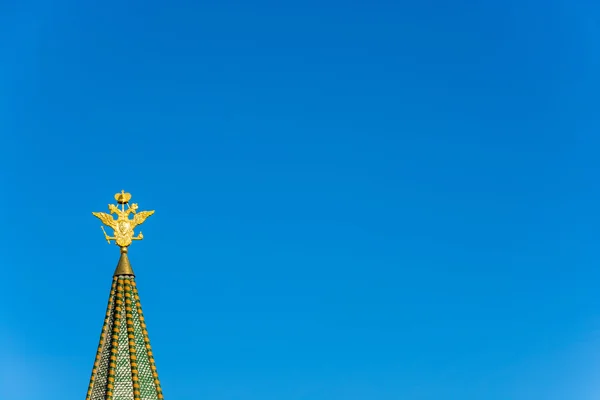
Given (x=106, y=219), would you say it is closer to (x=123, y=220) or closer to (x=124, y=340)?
(x=123, y=220)

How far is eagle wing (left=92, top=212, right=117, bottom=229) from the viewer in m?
33.6

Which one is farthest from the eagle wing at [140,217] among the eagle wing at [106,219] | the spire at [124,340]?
the eagle wing at [106,219]

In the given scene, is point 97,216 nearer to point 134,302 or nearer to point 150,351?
point 134,302

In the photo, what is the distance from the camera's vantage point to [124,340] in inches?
1258

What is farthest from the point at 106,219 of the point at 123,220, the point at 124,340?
the point at 124,340

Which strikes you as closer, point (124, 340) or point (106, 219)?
point (124, 340)

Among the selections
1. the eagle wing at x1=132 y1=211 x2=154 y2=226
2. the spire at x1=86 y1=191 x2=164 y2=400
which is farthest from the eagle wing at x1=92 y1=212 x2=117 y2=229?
the eagle wing at x1=132 y1=211 x2=154 y2=226

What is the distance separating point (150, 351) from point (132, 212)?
5.80 meters

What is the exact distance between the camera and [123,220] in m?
33.8

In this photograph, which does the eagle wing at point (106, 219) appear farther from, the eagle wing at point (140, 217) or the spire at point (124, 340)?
the eagle wing at point (140, 217)

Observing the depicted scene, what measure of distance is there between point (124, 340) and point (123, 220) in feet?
16.3

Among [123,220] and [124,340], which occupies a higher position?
[123,220]

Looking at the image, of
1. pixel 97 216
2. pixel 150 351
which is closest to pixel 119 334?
pixel 150 351

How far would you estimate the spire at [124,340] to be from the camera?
1225 inches
